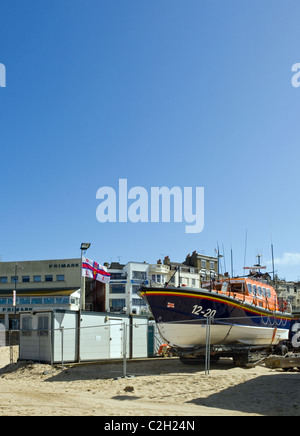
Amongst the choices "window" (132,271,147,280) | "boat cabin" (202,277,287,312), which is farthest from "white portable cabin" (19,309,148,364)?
"window" (132,271,147,280)

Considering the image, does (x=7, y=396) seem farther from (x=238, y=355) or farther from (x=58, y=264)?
(x=58, y=264)

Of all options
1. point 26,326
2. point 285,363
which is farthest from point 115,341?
point 285,363

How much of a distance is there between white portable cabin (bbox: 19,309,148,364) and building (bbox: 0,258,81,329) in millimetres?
43509

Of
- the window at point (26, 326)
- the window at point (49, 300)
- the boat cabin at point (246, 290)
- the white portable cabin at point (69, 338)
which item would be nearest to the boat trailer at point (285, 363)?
the boat cabin at point (246, 290)

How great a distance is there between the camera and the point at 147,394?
13781mm

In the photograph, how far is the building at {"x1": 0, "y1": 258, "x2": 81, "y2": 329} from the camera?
67562mm

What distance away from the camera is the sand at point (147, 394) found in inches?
447

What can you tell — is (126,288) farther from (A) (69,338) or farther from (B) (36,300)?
(A) (69,338)

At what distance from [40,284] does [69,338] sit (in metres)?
54.0

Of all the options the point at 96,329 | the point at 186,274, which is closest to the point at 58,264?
the point at 186,274

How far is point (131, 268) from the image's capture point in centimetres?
7744

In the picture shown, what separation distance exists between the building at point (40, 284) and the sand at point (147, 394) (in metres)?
49.1

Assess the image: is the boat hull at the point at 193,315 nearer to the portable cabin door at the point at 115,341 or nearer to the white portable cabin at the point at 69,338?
the white portable cabin at the point at 69,338
